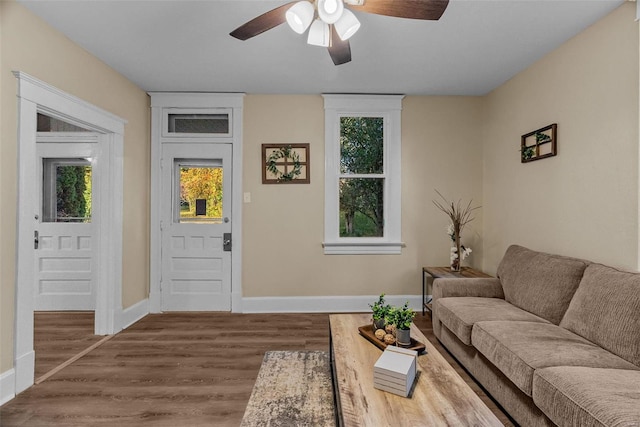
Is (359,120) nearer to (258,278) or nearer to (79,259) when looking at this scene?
(258,278)

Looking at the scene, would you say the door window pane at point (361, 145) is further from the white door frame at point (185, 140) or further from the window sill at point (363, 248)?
the white door frame at point (185, 140)

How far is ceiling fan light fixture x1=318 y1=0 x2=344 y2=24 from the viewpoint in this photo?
1.82 meters

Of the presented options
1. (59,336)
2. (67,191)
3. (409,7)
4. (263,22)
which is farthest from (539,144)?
(67,191)

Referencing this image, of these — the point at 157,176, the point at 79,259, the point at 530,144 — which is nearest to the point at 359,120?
the point at 530,144

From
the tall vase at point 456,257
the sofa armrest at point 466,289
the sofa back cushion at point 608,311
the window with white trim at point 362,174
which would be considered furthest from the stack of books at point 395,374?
the window with white trim at point 362,174

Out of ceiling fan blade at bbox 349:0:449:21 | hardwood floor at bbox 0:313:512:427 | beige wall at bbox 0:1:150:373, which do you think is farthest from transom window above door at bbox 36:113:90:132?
ceiling fan blade at bbox 349:0:449:21

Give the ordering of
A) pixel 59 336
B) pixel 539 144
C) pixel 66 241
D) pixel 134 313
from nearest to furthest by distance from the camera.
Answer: pixel 539 144, pixel 59 336, pixel 134 313, pixel 66 241

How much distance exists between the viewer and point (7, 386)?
7.38 ft

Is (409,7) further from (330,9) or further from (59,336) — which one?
(59,336)

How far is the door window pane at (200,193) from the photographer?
421cm

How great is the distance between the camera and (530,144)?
333cm

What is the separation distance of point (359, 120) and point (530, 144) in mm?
1861

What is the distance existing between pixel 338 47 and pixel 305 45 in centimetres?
85

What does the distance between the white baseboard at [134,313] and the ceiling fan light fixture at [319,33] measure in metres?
3.26
